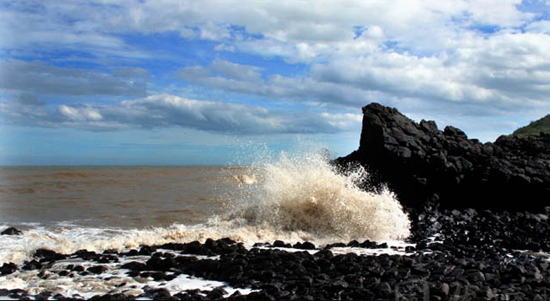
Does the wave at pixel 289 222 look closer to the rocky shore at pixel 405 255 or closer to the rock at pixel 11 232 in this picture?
the rock at pixel 11 232

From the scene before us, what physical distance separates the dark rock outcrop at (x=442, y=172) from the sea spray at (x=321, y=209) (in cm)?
204

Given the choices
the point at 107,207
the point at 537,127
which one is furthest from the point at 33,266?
the point at 537,127

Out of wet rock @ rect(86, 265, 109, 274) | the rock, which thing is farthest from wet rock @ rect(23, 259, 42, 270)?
the rock

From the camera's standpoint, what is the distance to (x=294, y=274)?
6930 millimetres

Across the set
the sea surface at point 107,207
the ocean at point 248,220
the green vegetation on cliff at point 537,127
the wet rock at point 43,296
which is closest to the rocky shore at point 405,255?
the wet rock at point 43,296

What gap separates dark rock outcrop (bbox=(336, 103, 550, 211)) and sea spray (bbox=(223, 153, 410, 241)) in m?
2.04

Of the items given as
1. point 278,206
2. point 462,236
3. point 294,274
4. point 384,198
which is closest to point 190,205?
point 278,206

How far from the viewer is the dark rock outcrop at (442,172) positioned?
15.1 meters

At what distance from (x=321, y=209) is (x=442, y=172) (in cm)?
557

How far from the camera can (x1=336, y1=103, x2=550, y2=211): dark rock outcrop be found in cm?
1508

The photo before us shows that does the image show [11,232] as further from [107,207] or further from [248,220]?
[248,220]

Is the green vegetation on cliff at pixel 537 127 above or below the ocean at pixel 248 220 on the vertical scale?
above

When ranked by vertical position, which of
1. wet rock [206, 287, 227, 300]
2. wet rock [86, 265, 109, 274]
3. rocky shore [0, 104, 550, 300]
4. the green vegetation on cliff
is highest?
the green vegetation on cliff

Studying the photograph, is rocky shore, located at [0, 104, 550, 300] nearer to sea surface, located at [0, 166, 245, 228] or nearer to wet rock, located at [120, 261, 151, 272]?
wet rock, located at [120, 261, 151, 272]
